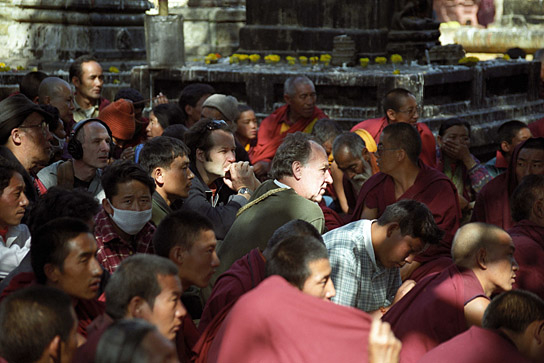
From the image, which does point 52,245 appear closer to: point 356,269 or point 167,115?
point 356,269

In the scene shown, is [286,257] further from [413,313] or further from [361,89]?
[361,89]

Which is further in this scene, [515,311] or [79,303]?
[79,303]

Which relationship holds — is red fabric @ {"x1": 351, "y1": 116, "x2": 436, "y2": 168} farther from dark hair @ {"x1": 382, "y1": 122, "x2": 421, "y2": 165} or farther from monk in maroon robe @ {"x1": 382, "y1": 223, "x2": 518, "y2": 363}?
monk in maroon robe @ {"x1": 382, "y1": 223, "x2": 518, "y2": 363}

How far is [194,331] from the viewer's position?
4.18 metres

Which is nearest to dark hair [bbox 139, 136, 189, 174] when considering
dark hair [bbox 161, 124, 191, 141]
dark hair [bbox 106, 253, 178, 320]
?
dark hair [bbox 161, 124, 191, 141]

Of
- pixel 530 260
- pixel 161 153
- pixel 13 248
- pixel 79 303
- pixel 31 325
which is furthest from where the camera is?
pixel 161 153

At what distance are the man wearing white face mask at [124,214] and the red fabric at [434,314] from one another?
1405mm

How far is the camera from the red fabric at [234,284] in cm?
423

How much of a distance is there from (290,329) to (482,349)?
81 centimetres

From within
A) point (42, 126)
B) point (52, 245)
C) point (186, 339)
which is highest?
point (42, 126)

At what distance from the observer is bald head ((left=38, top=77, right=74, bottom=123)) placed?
25.2 ft

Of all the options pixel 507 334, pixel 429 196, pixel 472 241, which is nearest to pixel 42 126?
pixel 429 196

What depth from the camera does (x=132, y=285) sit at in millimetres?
3365

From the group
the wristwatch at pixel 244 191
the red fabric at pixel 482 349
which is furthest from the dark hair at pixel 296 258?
the wristwatch at pixel 244 191
